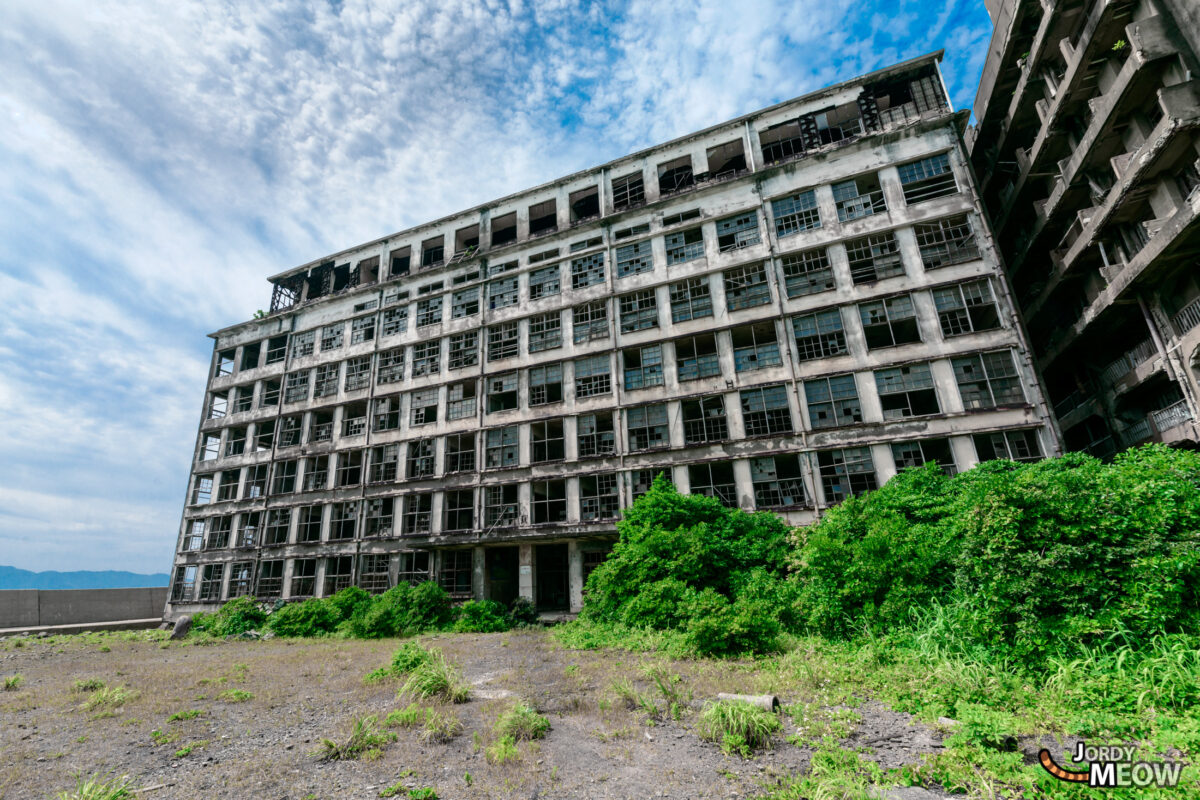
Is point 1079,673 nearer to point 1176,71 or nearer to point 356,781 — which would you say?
point 356,781

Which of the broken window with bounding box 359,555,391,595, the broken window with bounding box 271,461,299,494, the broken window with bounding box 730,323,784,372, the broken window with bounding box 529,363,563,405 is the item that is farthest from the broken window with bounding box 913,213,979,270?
the broken window with bounding box 271,461,299,494

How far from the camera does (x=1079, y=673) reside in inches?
282

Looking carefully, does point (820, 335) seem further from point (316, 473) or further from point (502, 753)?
point (316, 473)

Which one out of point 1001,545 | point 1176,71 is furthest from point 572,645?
point 1176,71

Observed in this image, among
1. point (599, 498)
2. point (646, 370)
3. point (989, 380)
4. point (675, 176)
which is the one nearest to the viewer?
point (989, 380)

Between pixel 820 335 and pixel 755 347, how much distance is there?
2.75 m

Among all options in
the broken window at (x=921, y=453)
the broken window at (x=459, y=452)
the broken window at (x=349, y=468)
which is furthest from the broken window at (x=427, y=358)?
the broken window at (x=921, y=453)

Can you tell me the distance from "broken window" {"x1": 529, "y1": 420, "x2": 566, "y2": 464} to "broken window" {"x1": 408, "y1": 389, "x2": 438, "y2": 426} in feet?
21.7

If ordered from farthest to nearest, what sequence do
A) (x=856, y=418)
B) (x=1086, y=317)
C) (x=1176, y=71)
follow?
(x=856, y=418), (x=1086, y=317), (x=1176, y=71)

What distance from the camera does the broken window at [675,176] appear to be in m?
28.1

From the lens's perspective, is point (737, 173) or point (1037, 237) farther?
point (737, 173)

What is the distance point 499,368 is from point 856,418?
58.5 feet

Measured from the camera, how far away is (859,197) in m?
23.8

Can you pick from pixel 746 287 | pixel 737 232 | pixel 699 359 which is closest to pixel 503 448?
pixel 699 359
